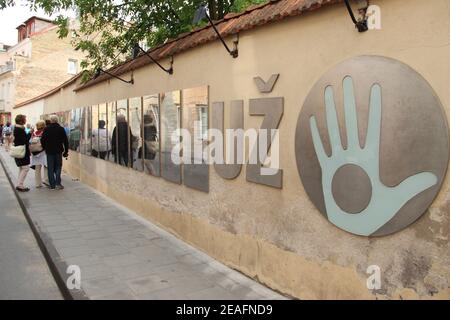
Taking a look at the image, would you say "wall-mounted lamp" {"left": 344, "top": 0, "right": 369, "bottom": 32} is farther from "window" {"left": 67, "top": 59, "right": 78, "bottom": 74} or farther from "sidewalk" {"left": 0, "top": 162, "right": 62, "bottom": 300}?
"window" {"left": 67, "top": 59, "right": 78, "bottom": 74}

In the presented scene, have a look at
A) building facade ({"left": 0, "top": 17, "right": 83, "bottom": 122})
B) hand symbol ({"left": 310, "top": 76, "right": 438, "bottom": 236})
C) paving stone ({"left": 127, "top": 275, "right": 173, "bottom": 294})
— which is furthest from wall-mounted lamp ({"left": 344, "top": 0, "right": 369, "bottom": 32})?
building facade ({"left": 0, "top": 17, "right": 83, "bottom": 122})

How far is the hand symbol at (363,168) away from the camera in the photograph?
9.04 ft

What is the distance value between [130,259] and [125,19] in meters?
7.41

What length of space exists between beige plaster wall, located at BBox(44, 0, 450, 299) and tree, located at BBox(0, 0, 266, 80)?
4.20 meters

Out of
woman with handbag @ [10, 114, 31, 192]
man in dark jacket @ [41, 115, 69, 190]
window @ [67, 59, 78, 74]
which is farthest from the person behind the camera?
window @ [67, 59, 78, 74]

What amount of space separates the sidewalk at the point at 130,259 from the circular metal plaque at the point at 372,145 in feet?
4.04

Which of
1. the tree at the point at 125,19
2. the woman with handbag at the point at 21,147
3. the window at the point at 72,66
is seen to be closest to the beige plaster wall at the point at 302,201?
the tree at the point at 125,19

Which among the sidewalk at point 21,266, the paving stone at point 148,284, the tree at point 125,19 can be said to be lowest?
the sidewalk at point 21,266

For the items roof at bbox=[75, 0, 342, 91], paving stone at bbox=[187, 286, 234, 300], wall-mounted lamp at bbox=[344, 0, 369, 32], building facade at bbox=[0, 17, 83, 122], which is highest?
building facade at bbox=[0, 17, 83, 122]

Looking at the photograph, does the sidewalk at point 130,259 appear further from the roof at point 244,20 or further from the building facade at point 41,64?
the building facade at point 41,64

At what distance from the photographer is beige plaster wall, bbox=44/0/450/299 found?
2588 millimetres

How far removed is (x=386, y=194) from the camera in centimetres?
286

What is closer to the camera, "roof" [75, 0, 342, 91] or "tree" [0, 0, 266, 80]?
"roof" [75, 0, 342, 91]

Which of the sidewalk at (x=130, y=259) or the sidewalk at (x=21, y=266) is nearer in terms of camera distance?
the sidewalk at (x=130, y=259)
